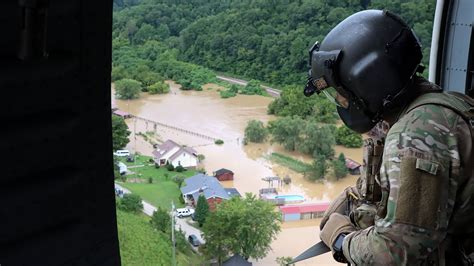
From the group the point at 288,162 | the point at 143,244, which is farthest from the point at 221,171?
the point at 143,244

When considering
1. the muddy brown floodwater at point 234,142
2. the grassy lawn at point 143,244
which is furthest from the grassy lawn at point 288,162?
the grassy lawn at point 143,244

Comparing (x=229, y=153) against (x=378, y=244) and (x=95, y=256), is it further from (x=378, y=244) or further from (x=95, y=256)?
(x=95, y=256)

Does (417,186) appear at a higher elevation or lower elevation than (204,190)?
higher

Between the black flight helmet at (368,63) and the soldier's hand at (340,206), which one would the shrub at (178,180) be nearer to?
the soldier's hand at (340,206)

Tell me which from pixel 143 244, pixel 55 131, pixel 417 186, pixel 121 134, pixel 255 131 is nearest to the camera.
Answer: pixel 55 131

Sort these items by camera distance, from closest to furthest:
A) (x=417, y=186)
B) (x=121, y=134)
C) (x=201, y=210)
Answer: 1. (x=417, y=186)
2. (x=121, y=134)
3. (x=201, y=210)

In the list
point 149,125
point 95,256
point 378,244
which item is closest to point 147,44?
point 149,125

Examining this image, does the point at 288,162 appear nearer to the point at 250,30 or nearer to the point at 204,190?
the point at 204,190
